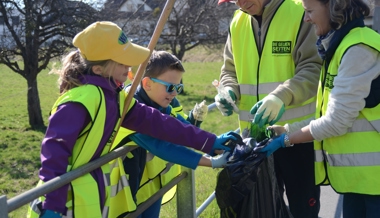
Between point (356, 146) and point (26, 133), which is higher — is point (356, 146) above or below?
above

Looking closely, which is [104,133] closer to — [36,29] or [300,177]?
[300,177]

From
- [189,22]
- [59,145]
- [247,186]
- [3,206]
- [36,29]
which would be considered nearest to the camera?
[3,206]

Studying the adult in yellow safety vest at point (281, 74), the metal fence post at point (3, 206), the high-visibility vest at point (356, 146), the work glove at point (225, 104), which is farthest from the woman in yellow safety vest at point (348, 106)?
the metal fence post at point (3, 206)

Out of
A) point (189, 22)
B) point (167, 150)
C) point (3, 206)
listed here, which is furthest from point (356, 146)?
point (189, 22)

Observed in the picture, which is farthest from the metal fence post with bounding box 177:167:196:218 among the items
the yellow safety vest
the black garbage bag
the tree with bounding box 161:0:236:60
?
the tree with bounding box 161:0:236:60

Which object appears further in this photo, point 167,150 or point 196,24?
point 196,24

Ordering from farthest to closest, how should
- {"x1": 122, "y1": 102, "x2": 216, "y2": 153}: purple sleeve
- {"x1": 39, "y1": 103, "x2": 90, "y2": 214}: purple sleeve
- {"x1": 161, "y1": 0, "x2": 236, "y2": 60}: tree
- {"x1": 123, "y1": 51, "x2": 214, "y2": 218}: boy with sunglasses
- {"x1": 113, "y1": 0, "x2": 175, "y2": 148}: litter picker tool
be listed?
{"x1": 161, "y1": 0, "x2": 236, "y2": 60}: tree → {"x1": 123, "y1": 51, "x2": 214, "y2": 218}: boy with sunglasses → {"x1": 122, "y1": 102, "x2": 216, "y2": 153}: purple sleeve → {"x1": 113, "y1": 0, "x2": 175, "y2": 148}: litter picker tool → {"x1": 39, "y1": 103, "x2": 90, "y2": 214}: purple sleeve

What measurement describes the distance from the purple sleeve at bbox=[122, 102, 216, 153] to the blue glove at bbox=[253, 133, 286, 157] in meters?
0.25

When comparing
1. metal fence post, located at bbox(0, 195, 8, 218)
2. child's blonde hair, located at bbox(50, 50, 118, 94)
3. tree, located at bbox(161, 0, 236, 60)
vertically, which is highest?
child's blonde hair, located at bbox(50, 50, 118, 94)

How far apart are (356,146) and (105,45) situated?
50.4 inches

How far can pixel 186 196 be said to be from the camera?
3332 mm

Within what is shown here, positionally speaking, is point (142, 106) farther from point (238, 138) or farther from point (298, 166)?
point (298, 166)

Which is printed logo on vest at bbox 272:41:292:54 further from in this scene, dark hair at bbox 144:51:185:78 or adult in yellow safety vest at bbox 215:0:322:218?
dark hair at bbox 144:51:185:78

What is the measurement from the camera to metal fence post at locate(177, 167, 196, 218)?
3.31 metres
